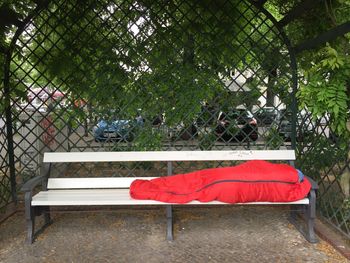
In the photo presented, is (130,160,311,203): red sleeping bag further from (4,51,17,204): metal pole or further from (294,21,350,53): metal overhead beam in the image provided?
(4,51,17,204): metal pole

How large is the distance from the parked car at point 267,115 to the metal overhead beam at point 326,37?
964 mm

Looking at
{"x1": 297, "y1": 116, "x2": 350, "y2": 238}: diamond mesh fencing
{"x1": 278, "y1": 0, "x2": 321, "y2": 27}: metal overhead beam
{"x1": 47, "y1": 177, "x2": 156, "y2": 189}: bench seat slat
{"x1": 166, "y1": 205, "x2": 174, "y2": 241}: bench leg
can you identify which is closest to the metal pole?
{"x1": 47, "y1": 177, "x2": 156, "y2": 189}: bench seat slat

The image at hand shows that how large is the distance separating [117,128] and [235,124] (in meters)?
1.75

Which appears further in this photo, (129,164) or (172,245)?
(129,164)

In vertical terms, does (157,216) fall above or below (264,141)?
below

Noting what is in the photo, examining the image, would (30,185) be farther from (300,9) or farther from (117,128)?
(300,9)

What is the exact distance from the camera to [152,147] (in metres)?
5.43

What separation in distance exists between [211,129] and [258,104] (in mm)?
796

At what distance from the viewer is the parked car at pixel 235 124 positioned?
5387 millimetres

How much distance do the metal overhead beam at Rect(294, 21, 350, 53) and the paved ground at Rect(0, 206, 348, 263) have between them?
2155mm

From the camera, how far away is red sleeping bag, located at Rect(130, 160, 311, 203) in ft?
12.2

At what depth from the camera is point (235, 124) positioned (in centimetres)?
537

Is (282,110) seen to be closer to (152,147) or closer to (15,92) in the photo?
(152,147)

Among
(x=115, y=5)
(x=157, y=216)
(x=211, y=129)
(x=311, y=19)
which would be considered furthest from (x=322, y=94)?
(x=115, y=5)
